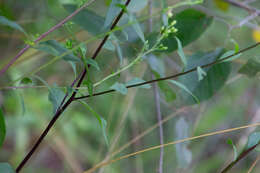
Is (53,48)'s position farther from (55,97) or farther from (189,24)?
(189,24)

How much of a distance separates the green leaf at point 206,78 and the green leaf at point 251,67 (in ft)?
0.19

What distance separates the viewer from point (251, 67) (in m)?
0.52

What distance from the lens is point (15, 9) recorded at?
1146 mm

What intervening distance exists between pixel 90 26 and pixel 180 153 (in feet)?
1.28

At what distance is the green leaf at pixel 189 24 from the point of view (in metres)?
0.58

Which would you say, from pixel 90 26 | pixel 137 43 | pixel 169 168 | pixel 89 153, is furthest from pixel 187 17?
pixel 89 153

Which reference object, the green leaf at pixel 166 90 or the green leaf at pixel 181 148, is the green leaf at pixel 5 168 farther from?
the green leaf at pixel 181 148

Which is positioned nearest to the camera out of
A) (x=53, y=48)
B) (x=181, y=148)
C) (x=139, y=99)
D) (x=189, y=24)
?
(x=53, y=48)

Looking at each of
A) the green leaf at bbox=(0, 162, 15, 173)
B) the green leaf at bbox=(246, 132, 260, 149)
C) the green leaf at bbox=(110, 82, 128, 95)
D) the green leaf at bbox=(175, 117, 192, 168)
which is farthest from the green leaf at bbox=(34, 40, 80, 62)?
the green leaf at bbox=(175, 117, 192, 168)

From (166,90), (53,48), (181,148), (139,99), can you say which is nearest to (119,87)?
(53,48)

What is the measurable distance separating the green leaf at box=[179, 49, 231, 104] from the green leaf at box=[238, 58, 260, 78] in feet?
0.19

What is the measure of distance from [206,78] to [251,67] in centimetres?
11

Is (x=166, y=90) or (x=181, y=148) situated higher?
(x=166, y=90)

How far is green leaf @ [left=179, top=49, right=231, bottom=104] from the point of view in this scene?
598 millimetres
